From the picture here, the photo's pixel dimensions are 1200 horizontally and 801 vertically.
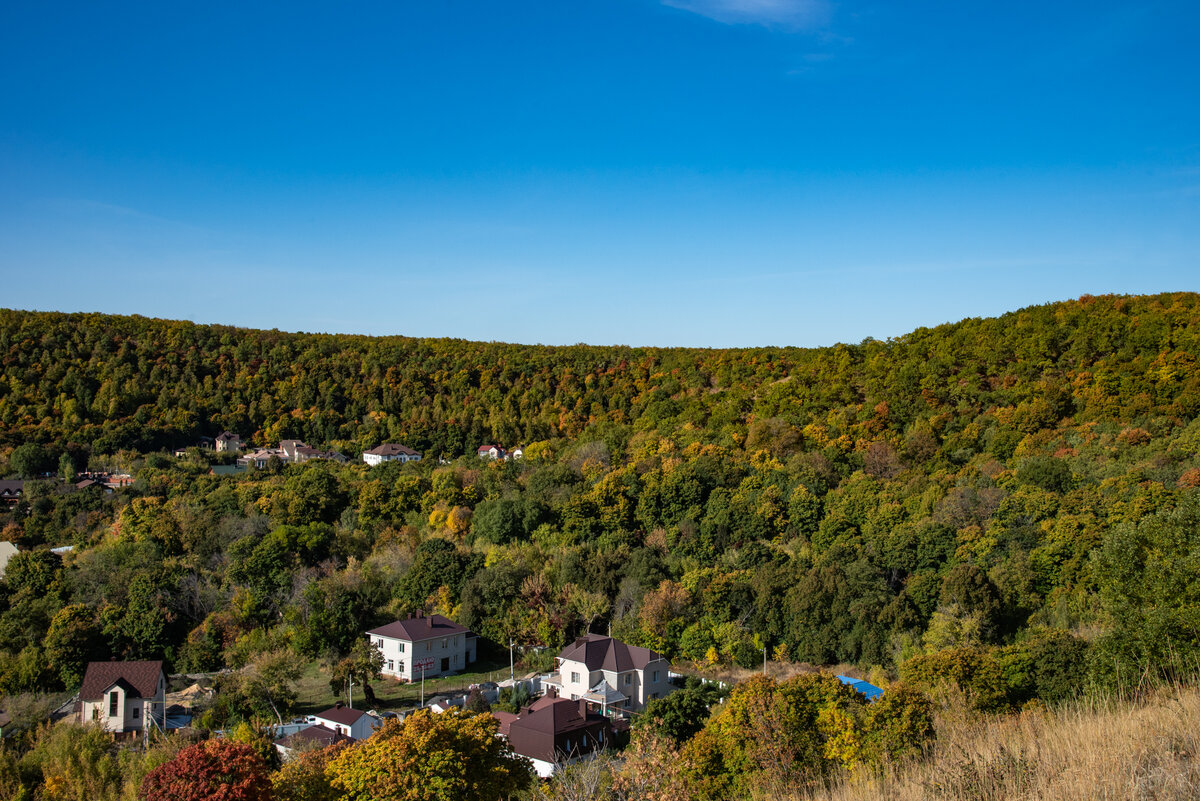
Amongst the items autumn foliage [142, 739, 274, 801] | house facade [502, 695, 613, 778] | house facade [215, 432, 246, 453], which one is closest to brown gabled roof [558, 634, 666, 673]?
house facade [502, 695, 613, 778]

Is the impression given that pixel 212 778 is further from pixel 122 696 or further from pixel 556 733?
pixel 122 696

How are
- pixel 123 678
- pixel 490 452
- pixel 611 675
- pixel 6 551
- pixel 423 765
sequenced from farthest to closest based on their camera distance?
pixel 490 452
pixel 6 551
pixel 611 675
pixel 123 678
pixel 423 765

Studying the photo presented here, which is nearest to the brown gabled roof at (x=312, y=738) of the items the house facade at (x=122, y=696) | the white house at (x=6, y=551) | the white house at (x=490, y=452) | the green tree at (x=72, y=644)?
the house facade at (x=122, y=696)

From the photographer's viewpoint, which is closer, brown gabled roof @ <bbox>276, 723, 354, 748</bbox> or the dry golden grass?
the dry golden grass

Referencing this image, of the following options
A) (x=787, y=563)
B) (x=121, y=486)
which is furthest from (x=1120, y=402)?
(x=121, y=486)

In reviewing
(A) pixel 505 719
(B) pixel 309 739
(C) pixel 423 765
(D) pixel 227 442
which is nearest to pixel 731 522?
(A) pixel 505 719

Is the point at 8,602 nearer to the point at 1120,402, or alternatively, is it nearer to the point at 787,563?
the point at 787,563

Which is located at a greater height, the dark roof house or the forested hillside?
the forested hillside

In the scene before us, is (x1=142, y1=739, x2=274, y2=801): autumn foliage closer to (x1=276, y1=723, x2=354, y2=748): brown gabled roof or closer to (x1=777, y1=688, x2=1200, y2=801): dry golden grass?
(x1=276, y1=723, x2=354, y2=748): brown gabled roof
